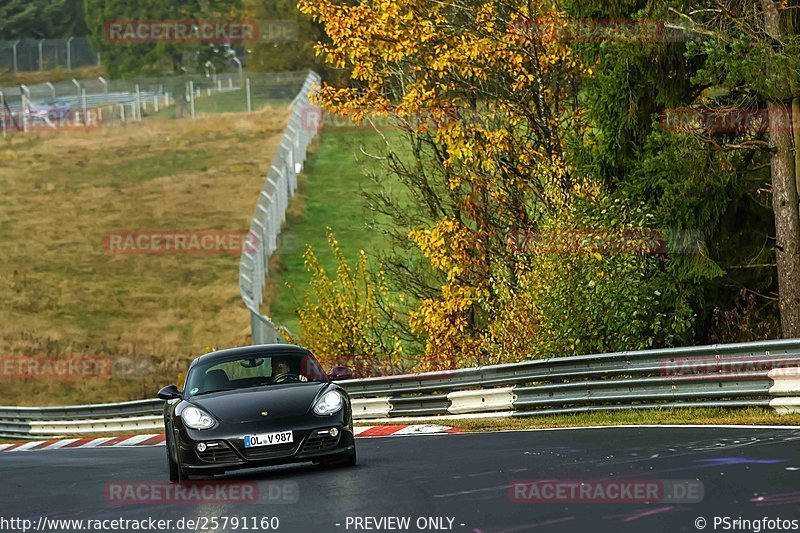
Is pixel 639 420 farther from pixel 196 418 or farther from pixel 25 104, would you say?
pixel 25 104

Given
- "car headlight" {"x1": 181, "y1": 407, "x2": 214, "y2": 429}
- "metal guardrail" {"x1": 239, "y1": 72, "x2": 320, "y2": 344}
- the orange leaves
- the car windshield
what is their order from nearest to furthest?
"car headlight" {"x1": 181, "y1": 407, "x2": 214, "y2": 429} → the car windshield → the orange leaves → "metal guardrail" {"x1": 239, "y1": 72, "x2": 320, "y2": 344}

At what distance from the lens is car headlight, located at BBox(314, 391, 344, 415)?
14312mm

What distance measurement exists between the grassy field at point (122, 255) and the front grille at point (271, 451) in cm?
3109

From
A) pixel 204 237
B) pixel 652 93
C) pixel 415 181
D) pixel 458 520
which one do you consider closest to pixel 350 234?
pixel 204 237

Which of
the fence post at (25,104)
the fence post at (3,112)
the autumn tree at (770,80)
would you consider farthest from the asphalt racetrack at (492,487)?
the fence post at (25,104)

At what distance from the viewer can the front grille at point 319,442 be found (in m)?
14.1

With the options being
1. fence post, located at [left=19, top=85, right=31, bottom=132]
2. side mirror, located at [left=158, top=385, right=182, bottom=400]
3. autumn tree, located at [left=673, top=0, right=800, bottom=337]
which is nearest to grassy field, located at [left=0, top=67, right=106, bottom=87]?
fence post, located at [left=19, top=85, right=31, bottom=132]

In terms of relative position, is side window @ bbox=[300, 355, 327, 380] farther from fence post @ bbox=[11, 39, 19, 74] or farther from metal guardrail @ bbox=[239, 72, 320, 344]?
fence post @ bbox=[11, 39, 19, 74]

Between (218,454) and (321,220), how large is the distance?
139ft

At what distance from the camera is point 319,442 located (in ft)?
46.5

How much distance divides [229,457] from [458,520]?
4.43 m

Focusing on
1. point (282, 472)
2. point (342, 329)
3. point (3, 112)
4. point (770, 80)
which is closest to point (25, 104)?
point (3, 112)

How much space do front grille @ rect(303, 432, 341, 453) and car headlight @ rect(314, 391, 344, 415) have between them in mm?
227

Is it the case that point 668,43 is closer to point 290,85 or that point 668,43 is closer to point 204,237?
point 204,237
